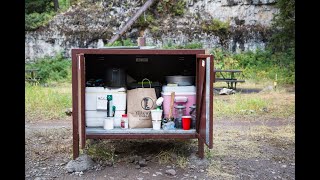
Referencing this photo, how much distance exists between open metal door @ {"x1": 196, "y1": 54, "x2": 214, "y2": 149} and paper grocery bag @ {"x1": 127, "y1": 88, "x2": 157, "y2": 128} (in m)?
0.65

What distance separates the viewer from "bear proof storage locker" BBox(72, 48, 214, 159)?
4715mm

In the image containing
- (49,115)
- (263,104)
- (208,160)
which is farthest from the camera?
(263,104)

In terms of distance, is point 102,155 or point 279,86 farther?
point 279,86

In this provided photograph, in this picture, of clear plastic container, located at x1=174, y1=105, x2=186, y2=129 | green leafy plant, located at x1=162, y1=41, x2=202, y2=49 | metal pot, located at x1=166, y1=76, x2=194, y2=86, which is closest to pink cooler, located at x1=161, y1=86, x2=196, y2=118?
clear plastic container, located at x1=174, y1=105, x2=186, y2=129

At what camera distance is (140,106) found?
552cm

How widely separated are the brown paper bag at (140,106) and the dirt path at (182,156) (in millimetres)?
429

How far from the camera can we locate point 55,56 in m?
19.8

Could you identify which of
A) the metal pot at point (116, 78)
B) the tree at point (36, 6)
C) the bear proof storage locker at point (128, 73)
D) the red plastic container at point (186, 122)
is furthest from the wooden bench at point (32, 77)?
the red plastic container at point (186, 122)

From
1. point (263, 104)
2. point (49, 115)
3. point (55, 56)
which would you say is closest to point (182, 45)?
point (55, 56)

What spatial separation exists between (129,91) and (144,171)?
4.04 feet

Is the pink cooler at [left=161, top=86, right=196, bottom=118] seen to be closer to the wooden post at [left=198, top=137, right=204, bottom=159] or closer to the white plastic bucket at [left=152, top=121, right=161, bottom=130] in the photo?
the white plastic bucket at [left=152, top=121, right=161, bottom=130]

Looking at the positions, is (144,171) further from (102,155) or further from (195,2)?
(195,2)
